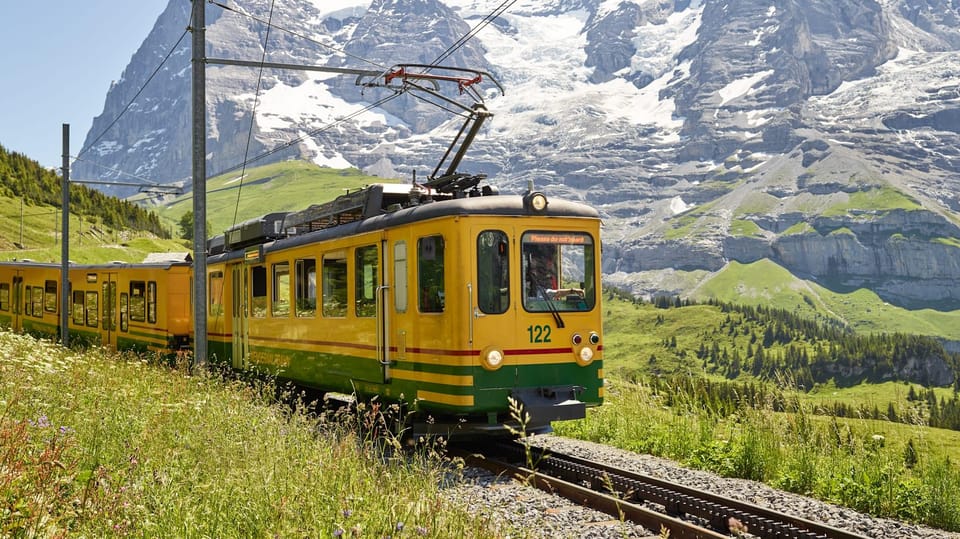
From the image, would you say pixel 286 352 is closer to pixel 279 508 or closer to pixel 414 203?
pixel 414 203

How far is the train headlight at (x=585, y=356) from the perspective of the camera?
38.5 feet

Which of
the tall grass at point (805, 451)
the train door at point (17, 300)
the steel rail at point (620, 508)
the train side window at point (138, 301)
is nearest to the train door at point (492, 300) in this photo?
the steel rail at point (620, 508)

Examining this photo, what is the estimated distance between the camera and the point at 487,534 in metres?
5.68

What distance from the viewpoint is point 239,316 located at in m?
18.1

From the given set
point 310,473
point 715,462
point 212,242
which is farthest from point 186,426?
point 212,242

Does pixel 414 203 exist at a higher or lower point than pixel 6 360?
higher

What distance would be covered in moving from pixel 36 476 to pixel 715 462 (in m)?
8.02

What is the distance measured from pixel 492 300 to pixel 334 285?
343 cm

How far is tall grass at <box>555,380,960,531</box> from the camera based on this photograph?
29.1 feet

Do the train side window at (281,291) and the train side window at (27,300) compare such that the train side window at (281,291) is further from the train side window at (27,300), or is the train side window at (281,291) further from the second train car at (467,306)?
the train side window at (27,300)

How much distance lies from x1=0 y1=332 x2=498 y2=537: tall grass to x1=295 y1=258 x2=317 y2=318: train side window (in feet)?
14.0

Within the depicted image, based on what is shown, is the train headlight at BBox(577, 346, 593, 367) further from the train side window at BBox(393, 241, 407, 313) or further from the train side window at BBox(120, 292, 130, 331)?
the train side window at BBox(120, 292, 130, 331)

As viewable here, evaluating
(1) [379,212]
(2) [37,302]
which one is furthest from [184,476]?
(2) [37,302]

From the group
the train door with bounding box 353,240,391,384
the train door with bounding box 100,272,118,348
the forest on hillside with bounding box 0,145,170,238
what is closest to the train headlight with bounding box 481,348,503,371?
the train door with bounding box 353,240,391,384
